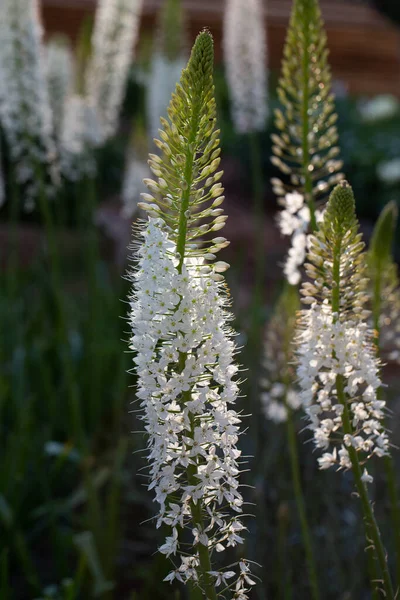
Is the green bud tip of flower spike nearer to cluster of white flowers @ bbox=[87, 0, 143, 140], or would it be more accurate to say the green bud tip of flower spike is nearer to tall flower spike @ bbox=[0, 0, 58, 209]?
tall flower spike @ bbox=[0, 0, 58, 209]

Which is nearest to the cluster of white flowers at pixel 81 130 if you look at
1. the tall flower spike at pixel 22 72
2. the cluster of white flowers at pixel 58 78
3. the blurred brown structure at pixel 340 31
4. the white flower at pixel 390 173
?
the cluster of white flowers at pixel 58 78

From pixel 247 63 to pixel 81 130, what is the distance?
6.26 ft

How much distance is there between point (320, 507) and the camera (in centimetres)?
443

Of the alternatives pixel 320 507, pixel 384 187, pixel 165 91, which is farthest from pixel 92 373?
pixel 384 187

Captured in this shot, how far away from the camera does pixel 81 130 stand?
5.28 metres

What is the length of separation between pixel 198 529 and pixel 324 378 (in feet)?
1.60

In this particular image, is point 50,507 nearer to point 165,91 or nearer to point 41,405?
point 41,405

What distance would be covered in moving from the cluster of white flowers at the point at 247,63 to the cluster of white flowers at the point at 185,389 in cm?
496

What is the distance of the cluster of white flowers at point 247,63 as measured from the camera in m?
6.41

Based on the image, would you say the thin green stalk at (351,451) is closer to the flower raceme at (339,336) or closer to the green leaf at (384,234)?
the flower raceme at (339,336)

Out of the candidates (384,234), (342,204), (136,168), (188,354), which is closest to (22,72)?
(136,168)

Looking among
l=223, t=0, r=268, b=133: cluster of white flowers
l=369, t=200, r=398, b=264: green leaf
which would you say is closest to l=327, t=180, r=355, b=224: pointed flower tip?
l=369, t=200, r=398, b=264: green leaf

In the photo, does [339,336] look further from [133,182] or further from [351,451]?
[133,182]

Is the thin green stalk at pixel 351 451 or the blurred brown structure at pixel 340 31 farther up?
the blurred brown structure at pixel 340 31
